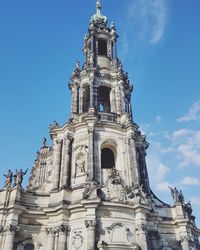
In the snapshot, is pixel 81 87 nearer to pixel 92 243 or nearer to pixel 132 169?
pixel 132 169

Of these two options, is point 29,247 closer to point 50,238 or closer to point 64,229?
point 50,238

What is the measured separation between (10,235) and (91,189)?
17.7ft

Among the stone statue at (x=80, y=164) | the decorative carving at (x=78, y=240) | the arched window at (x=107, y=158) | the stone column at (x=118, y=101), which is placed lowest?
the decorative carving at (x=78, y=240)

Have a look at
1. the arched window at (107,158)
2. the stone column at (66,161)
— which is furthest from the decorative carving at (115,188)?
the arched window at (107,158)

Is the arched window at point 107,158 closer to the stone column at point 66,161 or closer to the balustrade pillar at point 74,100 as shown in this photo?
the stone column at point 66,161

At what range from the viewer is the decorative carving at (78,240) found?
18.2m

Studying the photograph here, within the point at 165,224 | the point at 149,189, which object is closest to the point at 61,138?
the point at 149,189

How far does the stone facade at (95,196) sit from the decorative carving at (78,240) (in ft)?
0.18

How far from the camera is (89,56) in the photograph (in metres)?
29.7

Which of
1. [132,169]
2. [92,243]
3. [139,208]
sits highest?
[132,169]

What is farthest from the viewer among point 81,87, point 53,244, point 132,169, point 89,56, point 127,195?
point 89,56

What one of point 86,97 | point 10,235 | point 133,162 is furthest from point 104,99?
point 10,235

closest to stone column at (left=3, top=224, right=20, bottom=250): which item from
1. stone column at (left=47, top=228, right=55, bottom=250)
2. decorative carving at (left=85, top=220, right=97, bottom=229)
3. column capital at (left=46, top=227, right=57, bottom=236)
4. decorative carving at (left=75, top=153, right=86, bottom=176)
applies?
column capital at (left=46, top=227, right=57, bottom=236)

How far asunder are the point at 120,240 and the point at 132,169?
5.21 metres
